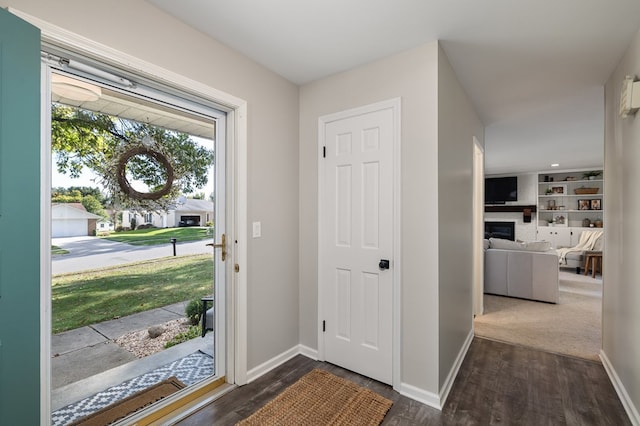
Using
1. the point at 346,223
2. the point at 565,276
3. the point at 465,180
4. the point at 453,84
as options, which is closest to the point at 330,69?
the point at 453,84

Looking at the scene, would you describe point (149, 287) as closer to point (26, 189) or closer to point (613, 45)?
point (26, 189)

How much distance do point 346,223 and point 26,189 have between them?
1895 millimetres

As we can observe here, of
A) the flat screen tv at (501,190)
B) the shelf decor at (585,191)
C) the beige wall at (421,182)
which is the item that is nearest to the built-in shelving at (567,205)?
the shelf decor at (585,191)

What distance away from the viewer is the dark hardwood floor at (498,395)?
1.91m

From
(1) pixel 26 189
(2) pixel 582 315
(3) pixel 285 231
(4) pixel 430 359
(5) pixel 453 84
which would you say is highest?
(5) pixel 453 84

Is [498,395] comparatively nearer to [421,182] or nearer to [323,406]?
[323,406]

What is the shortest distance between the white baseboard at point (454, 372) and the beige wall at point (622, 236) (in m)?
1.03

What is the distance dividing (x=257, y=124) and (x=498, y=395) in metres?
2.68

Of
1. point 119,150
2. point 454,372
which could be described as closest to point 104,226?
point 119,150

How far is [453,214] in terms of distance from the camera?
2.44m

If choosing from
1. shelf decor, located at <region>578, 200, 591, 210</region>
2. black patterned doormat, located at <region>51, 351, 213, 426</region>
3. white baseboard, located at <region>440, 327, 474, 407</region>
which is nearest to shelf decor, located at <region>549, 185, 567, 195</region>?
shelf decor, located at <region>578, 200, 591, 210</region>

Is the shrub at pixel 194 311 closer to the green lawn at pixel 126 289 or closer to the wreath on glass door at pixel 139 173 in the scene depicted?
the green lawn at pixel 126 289

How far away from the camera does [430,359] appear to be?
2061 mm

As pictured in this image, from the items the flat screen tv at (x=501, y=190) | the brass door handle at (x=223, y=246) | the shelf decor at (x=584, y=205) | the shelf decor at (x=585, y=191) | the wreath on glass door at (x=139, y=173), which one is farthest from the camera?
the flat screen tv at (x=501, y=190)
